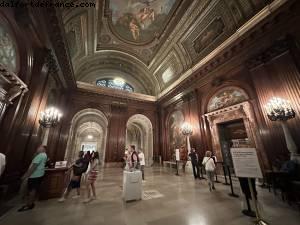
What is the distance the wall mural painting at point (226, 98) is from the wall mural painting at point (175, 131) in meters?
3.09

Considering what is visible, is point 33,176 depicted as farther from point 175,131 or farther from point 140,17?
point 140,17

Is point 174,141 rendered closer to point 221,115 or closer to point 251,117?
point 221,115

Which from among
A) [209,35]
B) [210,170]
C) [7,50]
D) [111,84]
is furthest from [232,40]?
[111,84]

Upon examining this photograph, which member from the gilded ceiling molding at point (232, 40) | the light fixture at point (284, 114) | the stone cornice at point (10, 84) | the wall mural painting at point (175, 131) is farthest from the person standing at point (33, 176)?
the gilded ceiling molding at point (232, 40)

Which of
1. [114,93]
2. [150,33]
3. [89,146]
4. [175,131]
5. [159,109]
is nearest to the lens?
[150,33]

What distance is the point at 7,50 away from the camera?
4.04m

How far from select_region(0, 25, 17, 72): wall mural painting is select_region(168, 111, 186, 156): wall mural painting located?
10158 mm

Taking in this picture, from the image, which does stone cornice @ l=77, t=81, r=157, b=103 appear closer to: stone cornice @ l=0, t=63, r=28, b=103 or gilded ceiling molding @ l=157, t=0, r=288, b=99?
gilded ceiling molding @ l=157, t=0, r=288, b=99

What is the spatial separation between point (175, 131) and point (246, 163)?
362 inches

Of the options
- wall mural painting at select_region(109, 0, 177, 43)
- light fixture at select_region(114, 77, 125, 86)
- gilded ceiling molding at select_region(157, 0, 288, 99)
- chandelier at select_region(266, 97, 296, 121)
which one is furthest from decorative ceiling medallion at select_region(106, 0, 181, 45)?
chandelier at select_region(266, 97, 296, 121)

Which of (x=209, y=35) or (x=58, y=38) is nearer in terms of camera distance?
(x=58, y=38)

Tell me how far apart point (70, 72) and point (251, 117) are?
35.9 feet

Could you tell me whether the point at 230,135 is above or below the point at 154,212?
above

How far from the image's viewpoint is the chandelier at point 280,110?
4.72 metres
